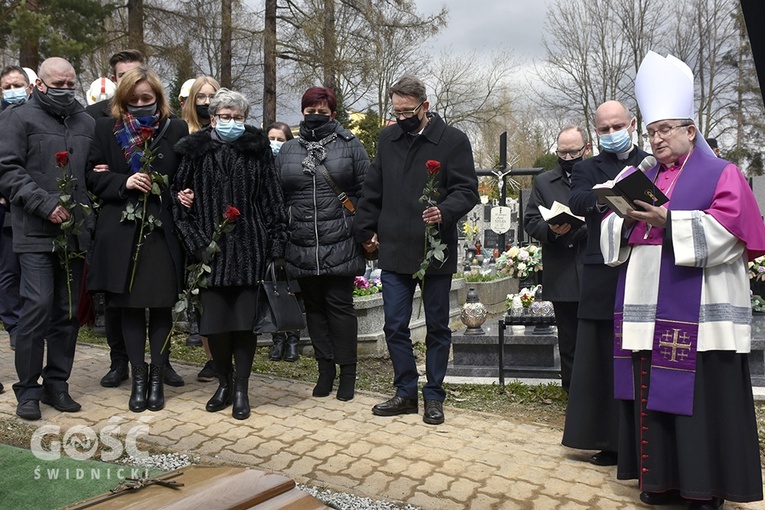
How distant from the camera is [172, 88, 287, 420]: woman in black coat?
5117 millimetres

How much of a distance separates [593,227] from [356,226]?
5.41 ft

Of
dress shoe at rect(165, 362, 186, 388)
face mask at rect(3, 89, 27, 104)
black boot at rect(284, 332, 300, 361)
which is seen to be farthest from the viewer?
black boot at rect(284, 332, 300, 361)

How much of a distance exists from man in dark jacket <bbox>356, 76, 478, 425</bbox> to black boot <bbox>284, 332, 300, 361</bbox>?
7.03 ft

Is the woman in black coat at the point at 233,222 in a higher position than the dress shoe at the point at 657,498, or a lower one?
higher

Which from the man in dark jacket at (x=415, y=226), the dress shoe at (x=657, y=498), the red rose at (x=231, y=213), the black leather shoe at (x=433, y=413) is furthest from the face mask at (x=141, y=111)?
the dress shoe at (x=657, y=498)

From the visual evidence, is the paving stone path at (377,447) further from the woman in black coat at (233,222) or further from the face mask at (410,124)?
the face mask at (410,124)

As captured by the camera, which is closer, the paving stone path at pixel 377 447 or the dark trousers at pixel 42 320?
the paving stone path at pixel 377 447

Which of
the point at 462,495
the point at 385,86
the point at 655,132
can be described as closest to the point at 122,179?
the point at 462,495

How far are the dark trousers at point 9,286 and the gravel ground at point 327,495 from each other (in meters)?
3.13

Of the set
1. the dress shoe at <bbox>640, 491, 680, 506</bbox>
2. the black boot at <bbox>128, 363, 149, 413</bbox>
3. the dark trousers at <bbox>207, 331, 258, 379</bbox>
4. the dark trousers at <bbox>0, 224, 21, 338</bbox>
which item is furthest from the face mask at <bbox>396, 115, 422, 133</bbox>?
the dark trousers at <bbox>0, 224, 21, 338</bbox>

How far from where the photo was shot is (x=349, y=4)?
1944cm

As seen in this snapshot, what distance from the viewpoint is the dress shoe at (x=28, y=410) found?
4.84 m

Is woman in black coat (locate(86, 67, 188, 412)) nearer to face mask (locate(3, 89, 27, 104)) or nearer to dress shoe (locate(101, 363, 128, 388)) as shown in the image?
dress shoe (locate(101, 363, 128, 388))

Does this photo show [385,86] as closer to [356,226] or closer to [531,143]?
[531,143]
